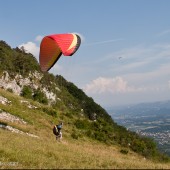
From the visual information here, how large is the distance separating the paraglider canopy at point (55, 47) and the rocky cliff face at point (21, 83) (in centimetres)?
2826

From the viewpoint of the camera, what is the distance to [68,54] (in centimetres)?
2708

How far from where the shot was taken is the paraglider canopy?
2747cm

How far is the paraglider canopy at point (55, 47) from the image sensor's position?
27.5 m

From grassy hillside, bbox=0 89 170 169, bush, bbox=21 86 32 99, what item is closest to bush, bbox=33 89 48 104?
bush, bbox=21 86 32 99

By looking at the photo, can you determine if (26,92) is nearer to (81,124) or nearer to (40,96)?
(40,96)

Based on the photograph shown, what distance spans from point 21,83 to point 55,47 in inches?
1375

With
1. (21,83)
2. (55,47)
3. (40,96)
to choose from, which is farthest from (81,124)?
(21,83)

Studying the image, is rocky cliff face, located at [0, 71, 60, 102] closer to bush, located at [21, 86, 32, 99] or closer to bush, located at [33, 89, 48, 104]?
bush, located at [21, 86, 32, 99]

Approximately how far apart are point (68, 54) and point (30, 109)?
15.3 m

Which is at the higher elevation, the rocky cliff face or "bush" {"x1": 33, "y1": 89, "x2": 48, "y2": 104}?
the rocky cliff face

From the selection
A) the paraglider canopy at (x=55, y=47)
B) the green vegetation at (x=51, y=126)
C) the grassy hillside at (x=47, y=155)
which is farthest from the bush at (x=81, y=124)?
the paraglider canopy at (x=55, y=47)

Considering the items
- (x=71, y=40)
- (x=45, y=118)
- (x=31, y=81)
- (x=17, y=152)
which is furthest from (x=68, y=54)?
(x=31, y=81)

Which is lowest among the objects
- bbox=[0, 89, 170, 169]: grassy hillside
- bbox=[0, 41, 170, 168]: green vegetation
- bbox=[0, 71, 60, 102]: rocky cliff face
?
bbox=[0, 89, 170, 169]: grassy hillside

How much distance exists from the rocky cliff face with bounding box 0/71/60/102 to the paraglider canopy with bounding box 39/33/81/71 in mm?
28256
